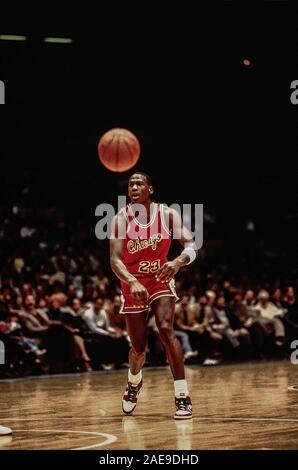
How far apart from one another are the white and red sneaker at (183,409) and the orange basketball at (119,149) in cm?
821

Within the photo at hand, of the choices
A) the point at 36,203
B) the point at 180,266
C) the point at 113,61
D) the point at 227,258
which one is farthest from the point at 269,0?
the point at 180,266

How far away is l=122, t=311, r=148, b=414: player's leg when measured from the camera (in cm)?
843

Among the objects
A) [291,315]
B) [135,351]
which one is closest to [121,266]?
[135,351]

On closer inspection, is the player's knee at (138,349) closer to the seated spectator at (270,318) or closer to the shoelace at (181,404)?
the shoelace at (181,404)

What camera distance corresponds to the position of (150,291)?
845cm

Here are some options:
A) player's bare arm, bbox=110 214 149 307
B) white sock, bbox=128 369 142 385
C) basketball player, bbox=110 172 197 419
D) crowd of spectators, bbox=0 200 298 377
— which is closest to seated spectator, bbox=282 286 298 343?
crowd of spectators, bbox=0 200 298 377

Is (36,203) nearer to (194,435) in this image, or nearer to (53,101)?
(53,101)

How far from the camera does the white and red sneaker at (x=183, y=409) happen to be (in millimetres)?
7922

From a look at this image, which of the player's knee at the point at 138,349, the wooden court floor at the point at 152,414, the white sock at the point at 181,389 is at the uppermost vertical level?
the player's knee at the point at 138,349

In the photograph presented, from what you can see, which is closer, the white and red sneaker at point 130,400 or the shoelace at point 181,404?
the shoelace at point 181,404

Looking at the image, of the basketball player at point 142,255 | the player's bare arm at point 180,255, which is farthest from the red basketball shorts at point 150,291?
the player's bare arm at point 180,255

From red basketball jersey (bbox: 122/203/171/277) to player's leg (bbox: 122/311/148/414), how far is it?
1.28 ft

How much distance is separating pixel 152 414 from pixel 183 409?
587 millimetres

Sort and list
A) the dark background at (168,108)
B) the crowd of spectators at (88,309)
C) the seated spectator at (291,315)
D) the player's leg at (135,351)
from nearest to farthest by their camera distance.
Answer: the player's leg at (135,351), the crowd of spectators at (88,309), the seated spectator at (291,315), the dark background at (168,108)
